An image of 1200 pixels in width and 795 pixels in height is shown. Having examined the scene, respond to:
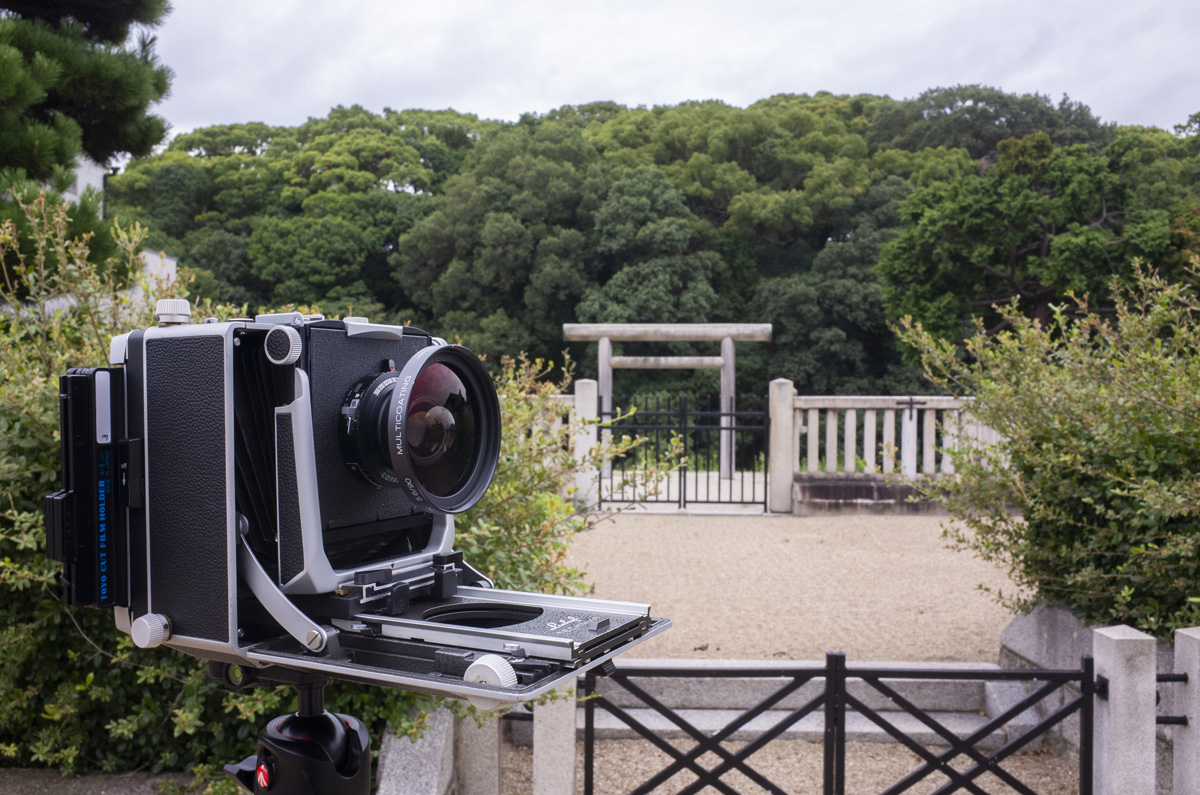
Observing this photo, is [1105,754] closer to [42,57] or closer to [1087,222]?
[42,57]

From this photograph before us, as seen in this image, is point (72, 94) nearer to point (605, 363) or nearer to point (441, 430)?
point (441, 430)

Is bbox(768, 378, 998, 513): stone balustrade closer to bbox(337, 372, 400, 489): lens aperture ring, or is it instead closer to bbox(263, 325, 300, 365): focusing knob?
bbox(337, 372, 400, 489): lens aperture ring

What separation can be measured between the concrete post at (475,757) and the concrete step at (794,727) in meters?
0.73

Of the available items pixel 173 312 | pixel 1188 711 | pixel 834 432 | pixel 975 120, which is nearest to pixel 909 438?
pixel 834 432

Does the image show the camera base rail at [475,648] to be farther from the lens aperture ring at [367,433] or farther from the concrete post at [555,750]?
the concrete post at [555,750]

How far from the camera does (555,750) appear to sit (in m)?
2.85

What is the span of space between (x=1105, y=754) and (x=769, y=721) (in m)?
1.38

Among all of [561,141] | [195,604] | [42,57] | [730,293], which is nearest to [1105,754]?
[195,604]

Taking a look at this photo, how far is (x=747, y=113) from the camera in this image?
2553 centimetres

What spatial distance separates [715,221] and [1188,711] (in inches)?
896

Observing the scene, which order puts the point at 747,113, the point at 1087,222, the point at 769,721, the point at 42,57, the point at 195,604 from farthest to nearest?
the point at 747,113 < the point at 1087,222 < the point at 42,57 < the point at 769,721 < the point at 195,604

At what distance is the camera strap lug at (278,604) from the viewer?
122cm

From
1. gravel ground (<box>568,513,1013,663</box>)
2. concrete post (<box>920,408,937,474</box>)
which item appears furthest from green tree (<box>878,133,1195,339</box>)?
gravel ground (<box>568,513,1013,663</box>)

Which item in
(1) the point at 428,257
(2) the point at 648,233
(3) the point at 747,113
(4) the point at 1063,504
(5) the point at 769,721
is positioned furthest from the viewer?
(3) the point at 747,113
